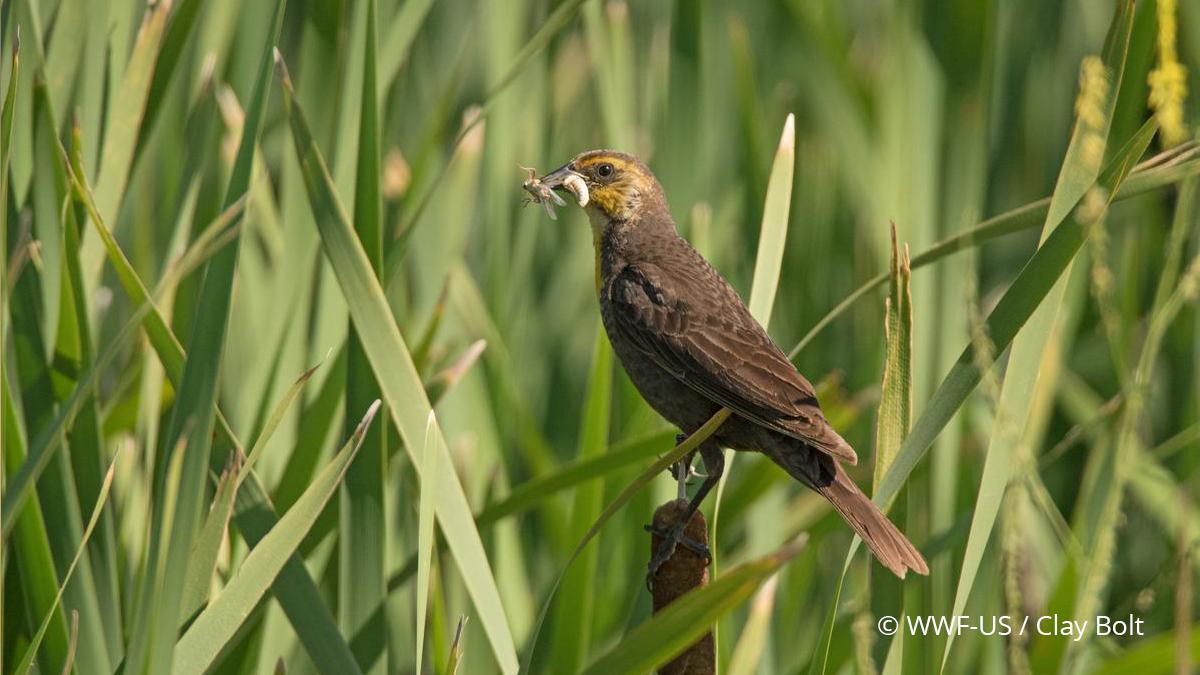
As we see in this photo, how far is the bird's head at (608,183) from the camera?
114 inches

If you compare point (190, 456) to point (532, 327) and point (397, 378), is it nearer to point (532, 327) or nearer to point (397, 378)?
point (397, 378)

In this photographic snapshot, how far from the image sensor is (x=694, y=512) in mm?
2236

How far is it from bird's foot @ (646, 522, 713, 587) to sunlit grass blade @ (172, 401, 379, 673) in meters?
0.58

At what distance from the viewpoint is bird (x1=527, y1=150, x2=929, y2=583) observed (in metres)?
2.42

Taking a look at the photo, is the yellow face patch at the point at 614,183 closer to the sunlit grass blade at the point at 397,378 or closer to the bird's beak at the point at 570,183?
the bird's beak at the point at 570,183

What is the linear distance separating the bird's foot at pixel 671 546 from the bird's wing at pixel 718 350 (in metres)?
0.27

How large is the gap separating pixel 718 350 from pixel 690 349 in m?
0.05

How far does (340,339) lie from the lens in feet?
8.69

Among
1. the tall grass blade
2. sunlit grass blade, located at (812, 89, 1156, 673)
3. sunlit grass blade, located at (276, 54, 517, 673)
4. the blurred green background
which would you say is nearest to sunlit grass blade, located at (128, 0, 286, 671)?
the blurred green background

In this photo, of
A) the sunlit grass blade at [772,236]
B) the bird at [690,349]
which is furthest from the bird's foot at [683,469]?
the sunlit grass blade at [772,236]

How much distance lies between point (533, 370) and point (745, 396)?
4.42 ft

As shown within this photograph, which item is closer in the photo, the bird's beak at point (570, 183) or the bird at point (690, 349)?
the bird at point (690, 349)

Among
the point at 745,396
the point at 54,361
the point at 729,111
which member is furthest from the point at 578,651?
the point at 729,111

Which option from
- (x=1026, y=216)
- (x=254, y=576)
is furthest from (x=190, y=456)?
(x=1026, y=216)
